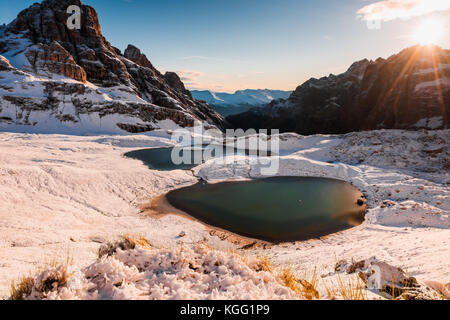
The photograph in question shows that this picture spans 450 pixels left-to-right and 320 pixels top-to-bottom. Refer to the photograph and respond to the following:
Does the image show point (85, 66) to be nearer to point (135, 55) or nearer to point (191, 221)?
point (135, 55)

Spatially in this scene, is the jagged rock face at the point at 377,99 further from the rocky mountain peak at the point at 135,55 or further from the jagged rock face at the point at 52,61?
the jagged rock face at the point at 52,61

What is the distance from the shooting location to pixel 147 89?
97.9 meters

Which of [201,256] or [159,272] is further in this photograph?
[201,256]

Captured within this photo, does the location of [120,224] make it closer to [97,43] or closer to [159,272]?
[159,272]

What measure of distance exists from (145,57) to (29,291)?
152 meters

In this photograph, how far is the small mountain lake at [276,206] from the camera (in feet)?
48.9

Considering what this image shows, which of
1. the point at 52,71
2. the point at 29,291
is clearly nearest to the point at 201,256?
the point at 29,291

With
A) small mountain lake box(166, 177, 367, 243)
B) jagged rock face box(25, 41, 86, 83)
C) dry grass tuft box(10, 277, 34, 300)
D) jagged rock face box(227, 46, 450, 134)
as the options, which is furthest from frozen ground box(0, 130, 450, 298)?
jagged rock face box(25, 41, 86, 83)

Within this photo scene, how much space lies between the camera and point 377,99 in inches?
3236

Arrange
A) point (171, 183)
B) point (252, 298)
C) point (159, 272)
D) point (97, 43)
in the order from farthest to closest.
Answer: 1. point (97, 43)
2. point (171, 183)
3. point (159, 272)
4. point (252, 298)

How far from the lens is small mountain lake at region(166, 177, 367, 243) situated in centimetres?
1491

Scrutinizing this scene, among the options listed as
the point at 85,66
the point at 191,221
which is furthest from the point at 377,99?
the point at 85,66

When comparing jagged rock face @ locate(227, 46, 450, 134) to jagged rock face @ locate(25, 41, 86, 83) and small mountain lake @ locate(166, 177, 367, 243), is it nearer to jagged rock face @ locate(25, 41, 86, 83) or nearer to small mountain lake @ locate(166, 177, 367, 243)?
small mountain lake @ locate(166, 177, 367, 243)
